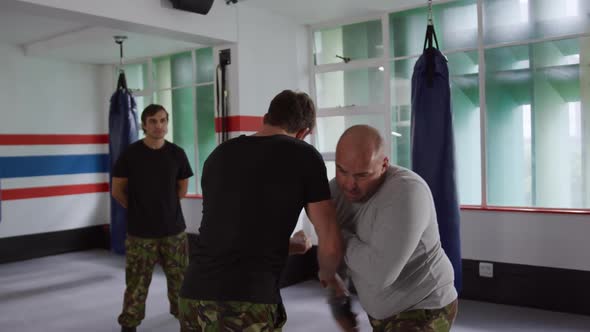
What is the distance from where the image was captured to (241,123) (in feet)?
16.8

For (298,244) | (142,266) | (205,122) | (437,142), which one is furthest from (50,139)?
(298,244)

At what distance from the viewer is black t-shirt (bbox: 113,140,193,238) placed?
3822 mm

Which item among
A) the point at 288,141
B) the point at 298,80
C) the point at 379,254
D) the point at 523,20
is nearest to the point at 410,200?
the point at 379,254

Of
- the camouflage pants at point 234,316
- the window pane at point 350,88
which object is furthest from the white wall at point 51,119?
the camouflage pants at point 234,316

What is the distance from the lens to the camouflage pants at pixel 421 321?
5.74 ft

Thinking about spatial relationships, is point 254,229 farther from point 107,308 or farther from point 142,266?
point 107,308

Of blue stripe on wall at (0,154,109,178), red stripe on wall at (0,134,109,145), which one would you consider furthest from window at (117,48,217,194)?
blue stripe on wall at (0,154,109,178)

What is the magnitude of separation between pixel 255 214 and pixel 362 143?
411 mm

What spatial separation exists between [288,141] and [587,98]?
363 cm

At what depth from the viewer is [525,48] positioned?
4.64 metres

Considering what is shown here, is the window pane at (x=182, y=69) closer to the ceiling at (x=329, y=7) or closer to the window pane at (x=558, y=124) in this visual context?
the ceiling at (x=329, y=7)

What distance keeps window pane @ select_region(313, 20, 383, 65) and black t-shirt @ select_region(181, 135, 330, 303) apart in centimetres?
408

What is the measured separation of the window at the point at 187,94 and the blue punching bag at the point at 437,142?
3.38 m

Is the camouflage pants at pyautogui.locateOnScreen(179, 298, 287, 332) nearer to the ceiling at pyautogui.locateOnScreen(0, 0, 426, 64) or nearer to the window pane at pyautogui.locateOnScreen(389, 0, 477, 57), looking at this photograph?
the ceiling at pyautogui.locateOnScreen(0, 0, 426, 64)
